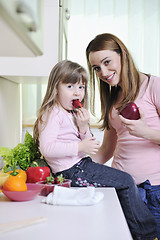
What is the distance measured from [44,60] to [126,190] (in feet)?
2.49

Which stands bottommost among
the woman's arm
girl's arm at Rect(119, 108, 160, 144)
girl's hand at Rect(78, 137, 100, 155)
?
the woman's arm

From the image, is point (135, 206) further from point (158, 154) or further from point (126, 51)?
point (126, 51)

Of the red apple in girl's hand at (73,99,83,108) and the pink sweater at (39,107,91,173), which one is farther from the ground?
the red apple in girl's hand at (73,99,83,108)

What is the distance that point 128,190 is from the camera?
127 cm

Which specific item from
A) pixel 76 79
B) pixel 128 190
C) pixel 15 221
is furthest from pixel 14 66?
pixel 15 221

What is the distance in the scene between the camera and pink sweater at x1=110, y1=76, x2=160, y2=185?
59.1 inches

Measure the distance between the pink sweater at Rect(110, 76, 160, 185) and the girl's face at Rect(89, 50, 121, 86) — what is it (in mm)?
153

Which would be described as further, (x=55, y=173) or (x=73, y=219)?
(x=55, y=173)

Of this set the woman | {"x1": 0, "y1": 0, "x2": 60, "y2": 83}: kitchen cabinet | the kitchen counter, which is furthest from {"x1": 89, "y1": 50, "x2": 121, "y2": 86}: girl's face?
the kitchen counter

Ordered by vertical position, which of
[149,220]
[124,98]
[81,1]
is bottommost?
[149,220]

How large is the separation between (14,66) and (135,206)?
0.86 metres

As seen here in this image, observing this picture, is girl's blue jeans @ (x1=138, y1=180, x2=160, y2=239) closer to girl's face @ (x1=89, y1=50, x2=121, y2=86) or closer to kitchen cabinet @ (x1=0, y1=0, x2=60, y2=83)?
girl's face @ (x1=89, y1=50, x2=121, y2=86)

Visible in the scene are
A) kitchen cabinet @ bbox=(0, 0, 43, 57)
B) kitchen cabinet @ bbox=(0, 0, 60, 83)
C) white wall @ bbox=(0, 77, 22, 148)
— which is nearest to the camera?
kitchen cabinet @ bbox=(0, 0, 43, 57)

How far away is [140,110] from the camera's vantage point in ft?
4.60
